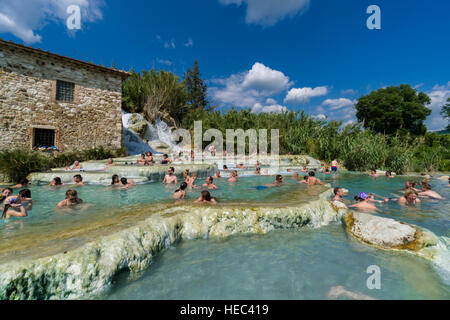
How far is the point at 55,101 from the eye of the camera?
39.1 feet

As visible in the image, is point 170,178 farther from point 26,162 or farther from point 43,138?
point 43,138

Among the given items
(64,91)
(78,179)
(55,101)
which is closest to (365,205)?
(78,179)

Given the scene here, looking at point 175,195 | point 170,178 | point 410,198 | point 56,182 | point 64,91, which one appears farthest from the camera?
point 64,91

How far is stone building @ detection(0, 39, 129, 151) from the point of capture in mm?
10641

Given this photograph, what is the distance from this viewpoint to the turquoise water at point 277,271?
2.42 m

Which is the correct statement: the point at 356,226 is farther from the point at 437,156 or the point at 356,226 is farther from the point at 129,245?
the point at 437,156

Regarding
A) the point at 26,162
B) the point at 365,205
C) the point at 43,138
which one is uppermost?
the point at 43,138

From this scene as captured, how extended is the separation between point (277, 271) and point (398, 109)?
124 ft

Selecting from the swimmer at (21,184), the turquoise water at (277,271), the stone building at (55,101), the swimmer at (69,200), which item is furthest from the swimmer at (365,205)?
the stone building at (55,101)

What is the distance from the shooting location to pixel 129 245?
275 centimetres

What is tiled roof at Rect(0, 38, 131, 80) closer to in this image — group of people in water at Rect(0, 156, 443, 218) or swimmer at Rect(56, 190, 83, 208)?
group of people in water at Rect(0, 156, 443, 218)

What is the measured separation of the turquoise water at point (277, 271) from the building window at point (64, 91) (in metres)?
13.5

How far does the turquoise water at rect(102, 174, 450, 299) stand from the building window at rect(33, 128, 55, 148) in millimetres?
12596
